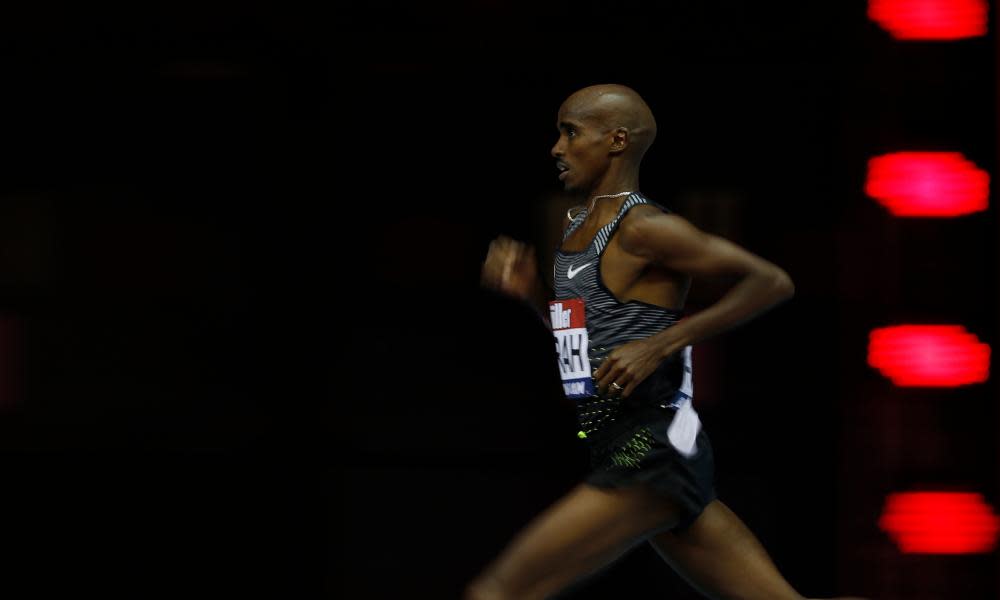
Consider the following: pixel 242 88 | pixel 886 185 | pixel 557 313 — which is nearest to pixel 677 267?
pixel 557 313

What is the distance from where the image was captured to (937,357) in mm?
4426

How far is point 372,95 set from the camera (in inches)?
207

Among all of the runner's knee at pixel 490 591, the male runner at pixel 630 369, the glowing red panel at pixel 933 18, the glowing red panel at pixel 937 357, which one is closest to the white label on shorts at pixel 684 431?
the male runner at pixel 630 369

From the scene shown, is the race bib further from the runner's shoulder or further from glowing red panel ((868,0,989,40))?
glowing red panel ((868,0,989,40))

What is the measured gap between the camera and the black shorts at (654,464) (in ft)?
11.8

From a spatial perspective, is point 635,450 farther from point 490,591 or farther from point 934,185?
point 934,185

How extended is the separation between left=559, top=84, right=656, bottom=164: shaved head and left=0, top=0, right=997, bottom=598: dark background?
1.47 meters

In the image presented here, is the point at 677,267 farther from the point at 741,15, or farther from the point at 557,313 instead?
the point at 741,15

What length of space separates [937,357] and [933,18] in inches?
37.6

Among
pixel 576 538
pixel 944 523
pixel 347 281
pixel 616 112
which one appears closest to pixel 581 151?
pixel 616 112

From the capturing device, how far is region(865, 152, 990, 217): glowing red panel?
4406mm

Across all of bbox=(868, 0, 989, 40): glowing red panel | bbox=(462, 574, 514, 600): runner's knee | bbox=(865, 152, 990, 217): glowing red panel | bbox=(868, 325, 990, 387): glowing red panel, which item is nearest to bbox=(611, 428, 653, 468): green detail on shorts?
bbox=(462, 574, 514, 600): runner's knee

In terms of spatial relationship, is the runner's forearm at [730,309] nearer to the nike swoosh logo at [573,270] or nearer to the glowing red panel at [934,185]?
the nike swoosh logo at [573,270]

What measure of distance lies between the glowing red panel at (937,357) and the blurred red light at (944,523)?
12.7 inches
